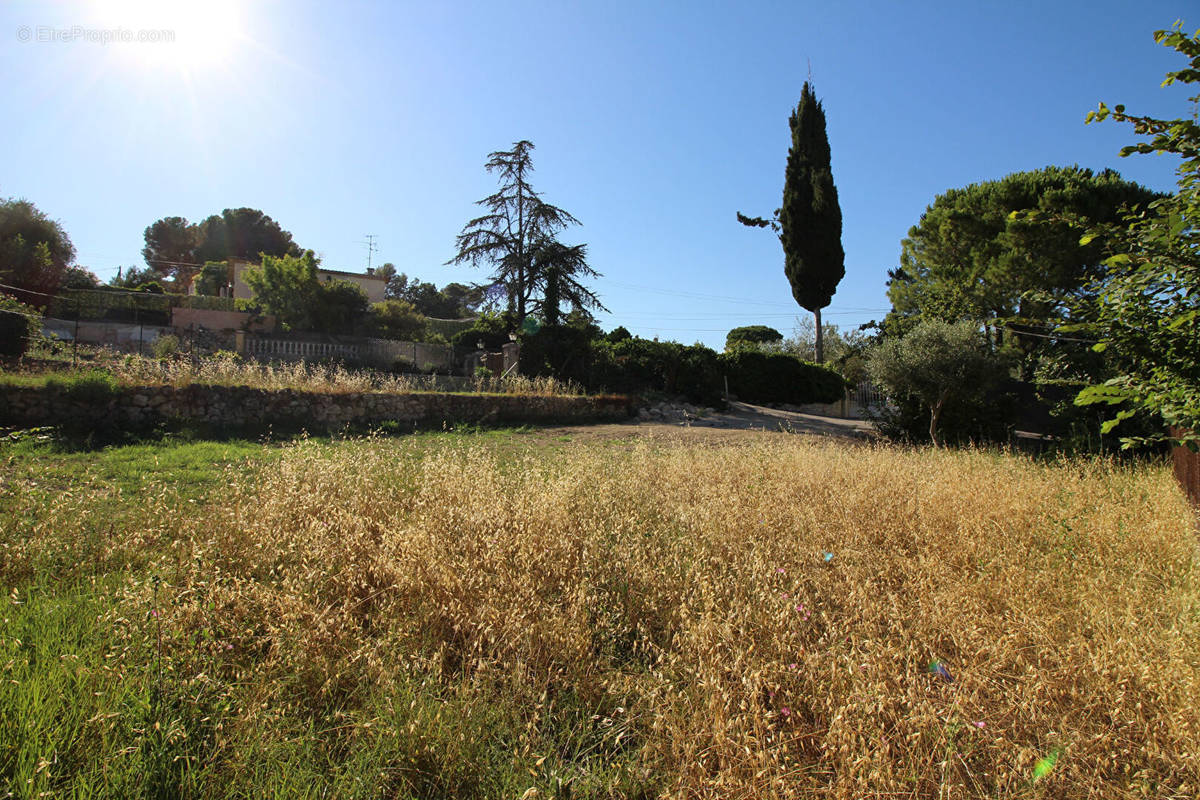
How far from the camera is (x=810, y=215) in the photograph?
24.8 m

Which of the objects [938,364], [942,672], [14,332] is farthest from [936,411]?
[14,332]

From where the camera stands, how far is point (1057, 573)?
3.20 meters

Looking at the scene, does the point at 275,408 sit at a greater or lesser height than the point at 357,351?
lesser

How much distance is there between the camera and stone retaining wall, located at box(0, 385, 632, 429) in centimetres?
830

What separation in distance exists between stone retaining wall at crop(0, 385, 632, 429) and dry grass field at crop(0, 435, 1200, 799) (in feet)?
18.7

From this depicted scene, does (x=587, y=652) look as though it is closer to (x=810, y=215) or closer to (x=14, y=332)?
(x=14, y=332)

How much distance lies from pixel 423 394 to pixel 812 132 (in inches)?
884

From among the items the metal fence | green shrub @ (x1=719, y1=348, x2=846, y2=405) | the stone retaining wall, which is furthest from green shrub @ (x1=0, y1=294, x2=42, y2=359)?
green shrub @ (x1=719, y1=348, x2=846, y2=405)

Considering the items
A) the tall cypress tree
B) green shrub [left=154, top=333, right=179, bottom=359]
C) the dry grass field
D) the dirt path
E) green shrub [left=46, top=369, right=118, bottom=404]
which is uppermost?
the tall cypress tree

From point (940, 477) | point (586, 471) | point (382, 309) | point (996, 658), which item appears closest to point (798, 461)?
point (940, 477)

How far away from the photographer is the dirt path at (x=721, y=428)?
11.3 metres

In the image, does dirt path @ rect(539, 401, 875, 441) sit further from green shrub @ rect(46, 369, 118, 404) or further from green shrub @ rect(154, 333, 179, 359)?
green shrub @ rect(154, 333, 179, 359)

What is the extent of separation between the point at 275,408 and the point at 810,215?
22.7 metres

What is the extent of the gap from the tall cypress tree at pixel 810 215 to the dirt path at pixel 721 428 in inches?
317
